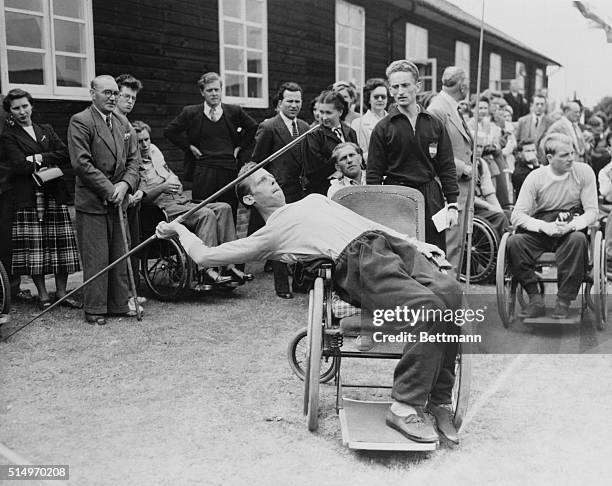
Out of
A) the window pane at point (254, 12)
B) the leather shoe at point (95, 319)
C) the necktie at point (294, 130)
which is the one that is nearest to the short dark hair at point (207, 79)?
the necktie at point (294, 130)

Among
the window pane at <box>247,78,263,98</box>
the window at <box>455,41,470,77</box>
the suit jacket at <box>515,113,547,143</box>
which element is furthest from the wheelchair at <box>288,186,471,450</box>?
the window at <box>455,41,470,77</box>

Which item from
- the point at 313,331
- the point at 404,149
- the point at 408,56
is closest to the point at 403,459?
the point at 313,331

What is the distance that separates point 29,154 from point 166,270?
3.59 ft

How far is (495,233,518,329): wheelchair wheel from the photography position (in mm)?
4047

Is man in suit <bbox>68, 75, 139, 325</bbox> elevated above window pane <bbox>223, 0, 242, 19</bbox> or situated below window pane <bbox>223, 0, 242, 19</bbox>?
below

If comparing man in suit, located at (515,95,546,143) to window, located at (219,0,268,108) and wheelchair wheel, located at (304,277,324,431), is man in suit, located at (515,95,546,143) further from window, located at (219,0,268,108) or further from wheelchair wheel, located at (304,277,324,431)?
wheelchair wheel, located at (304,277,324,431)

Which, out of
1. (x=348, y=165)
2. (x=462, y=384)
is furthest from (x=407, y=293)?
(x=348, y=165)

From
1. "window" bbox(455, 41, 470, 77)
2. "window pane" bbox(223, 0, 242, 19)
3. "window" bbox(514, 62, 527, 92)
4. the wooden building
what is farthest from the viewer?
"window" bbox(514, 62, 527, 92)

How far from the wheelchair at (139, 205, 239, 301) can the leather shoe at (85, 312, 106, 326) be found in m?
0.58

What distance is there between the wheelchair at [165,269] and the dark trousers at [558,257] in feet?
5.68

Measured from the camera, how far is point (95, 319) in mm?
4242

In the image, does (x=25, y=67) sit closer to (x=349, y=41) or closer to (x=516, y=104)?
(x=349, y=41)

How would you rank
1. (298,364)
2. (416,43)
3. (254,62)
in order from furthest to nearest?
(416,43), (254,62), (298,364)

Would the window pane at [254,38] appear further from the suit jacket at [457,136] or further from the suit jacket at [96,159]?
the suit jacket at [96,159]
